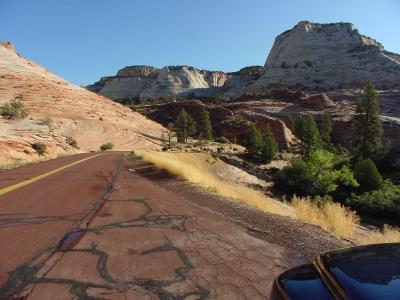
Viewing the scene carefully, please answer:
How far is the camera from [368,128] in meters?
55.6

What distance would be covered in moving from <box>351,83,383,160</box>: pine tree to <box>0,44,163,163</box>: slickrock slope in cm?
3302

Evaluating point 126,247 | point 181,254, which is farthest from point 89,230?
point 181,254

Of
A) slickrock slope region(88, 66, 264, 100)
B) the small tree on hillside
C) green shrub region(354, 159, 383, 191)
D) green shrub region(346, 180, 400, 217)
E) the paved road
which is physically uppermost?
slickrock slope region(88, 66, 264, 100)

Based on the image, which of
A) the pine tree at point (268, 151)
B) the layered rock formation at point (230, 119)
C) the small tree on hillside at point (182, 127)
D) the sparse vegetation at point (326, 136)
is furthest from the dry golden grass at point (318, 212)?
the layered rock formation at point (230, 119)

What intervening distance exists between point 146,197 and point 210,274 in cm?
552

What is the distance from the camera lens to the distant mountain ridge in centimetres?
13450

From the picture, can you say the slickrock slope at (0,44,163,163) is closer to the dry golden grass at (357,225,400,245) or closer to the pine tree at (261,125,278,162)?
the pine tree at (261,125,278,162)

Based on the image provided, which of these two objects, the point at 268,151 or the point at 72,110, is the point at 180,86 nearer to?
the point at 72,110

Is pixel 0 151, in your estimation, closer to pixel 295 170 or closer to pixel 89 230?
pixel 89 230

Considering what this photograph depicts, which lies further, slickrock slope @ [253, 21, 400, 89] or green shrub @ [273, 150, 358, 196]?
slickrock slope @ [253, 21, 400, 89]

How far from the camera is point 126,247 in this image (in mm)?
5461

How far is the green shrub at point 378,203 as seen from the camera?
1396 inches

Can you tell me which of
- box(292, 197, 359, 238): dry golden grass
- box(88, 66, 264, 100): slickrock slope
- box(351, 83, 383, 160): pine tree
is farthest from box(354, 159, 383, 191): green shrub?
box(88, 66, 264, 100): slickrock slope

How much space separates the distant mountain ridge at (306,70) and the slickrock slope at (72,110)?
77.7 meters
